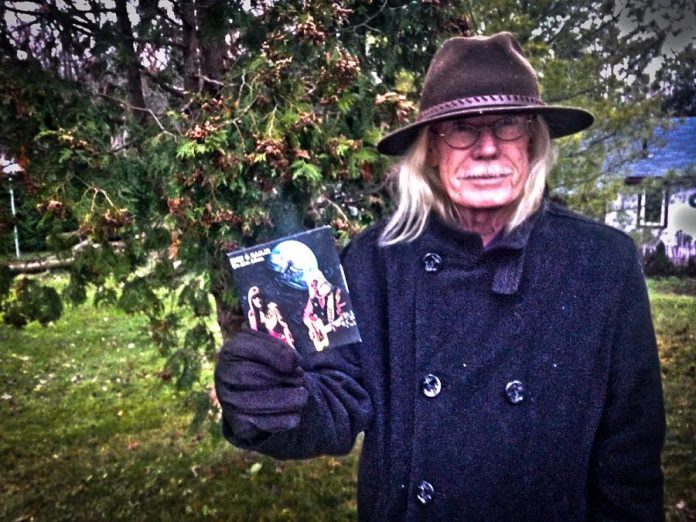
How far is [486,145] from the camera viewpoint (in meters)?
1.65

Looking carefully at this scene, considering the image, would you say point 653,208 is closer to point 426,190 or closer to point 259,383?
point 426,190

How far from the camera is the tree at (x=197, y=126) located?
7.48 feet

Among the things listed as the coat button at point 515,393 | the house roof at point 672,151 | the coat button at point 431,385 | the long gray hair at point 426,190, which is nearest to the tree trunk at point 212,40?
the long gray hair at point 426,190

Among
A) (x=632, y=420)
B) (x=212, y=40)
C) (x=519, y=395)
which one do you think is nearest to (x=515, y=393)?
(x=519, y=395)

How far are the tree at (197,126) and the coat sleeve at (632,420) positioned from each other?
1294mm

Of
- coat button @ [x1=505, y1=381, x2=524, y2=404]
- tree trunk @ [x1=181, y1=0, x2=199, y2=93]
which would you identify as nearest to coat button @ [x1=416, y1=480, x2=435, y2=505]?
coat button @ [x1=505, y1=381, x2=524, y2=404]

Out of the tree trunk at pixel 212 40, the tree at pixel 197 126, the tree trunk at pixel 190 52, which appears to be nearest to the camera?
the tree at pixel 197 126

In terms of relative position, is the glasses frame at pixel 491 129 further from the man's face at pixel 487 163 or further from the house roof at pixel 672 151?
the house roof at pixel 672 151

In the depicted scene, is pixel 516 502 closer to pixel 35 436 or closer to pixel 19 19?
pixel 19 19

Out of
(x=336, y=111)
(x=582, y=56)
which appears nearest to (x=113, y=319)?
(x=336, y=111)

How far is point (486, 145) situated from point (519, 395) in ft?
2.49

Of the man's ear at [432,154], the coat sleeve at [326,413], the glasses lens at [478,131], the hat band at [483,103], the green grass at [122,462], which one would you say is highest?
the hat band at [483,103]

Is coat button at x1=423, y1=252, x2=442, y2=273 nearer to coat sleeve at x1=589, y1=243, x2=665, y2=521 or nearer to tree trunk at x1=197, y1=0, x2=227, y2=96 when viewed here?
coat sleeve at x1=589, y1=243, x2=665, y2=521

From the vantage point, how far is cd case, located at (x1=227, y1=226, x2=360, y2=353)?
4.55 ft
